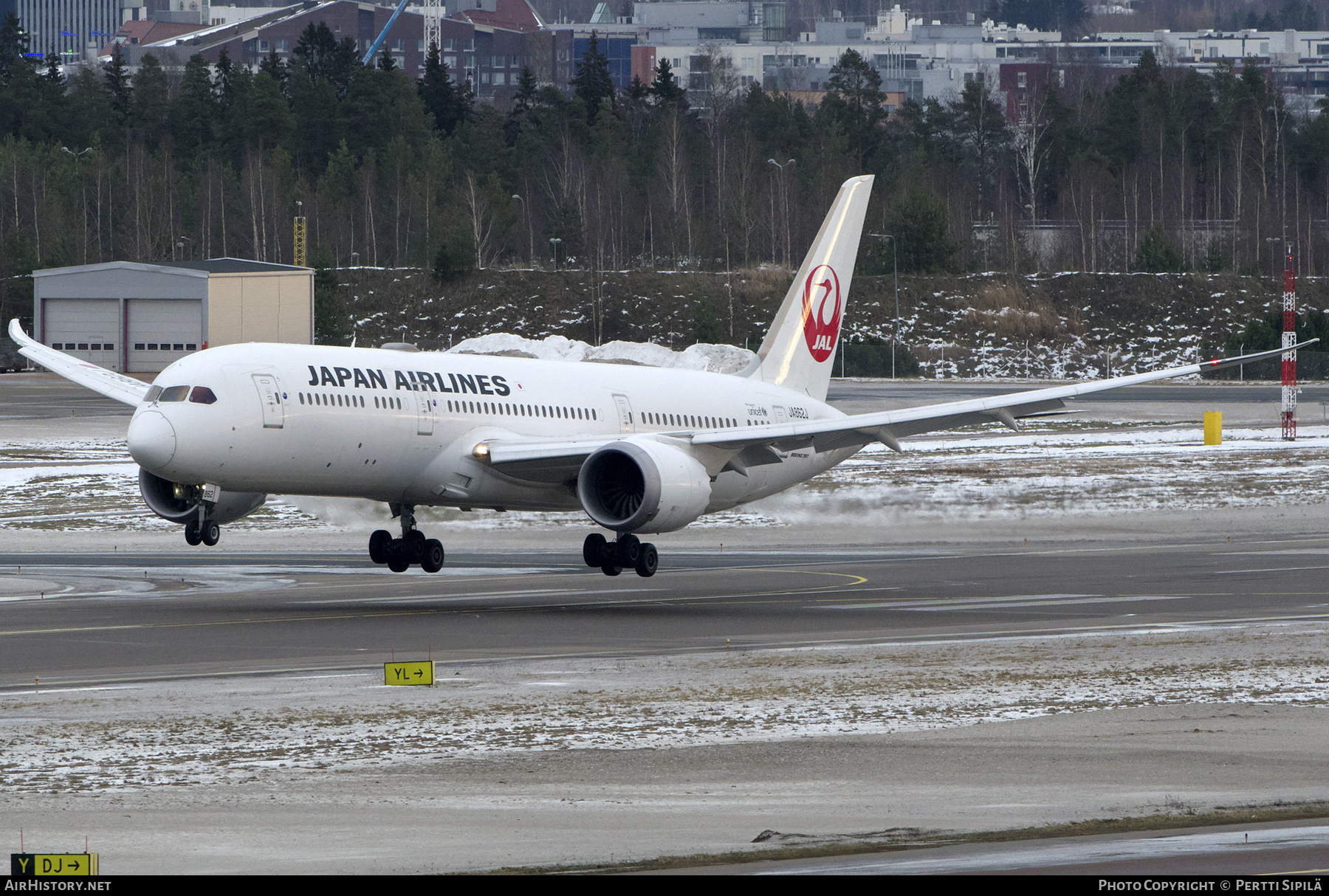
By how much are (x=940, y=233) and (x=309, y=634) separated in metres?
128

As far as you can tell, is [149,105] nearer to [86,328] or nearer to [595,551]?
[86,328]

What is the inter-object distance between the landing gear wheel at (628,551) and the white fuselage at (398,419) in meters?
1.86

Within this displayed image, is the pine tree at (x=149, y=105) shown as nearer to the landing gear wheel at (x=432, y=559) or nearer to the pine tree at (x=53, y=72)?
the pine tree at (x=53, y=72)

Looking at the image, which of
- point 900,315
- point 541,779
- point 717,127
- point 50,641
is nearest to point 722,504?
point 50,641

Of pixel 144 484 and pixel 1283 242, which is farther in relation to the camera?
pixel 1283 242

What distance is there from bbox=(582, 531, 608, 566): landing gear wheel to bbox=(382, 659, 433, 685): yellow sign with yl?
12872 mm

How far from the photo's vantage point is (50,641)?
90.5 ft

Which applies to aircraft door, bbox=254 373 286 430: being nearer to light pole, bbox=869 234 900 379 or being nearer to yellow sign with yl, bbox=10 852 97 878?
yellow sign with yl, bbox=10 852 97 878

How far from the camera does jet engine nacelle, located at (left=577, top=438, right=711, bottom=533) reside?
33906mm

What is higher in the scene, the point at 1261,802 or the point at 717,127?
the point at 717,127

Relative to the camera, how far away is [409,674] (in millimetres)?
23406

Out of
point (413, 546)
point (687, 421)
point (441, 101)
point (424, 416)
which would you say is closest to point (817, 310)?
point (687, 421)

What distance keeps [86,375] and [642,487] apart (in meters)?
15.1

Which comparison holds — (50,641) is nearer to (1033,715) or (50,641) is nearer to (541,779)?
(541,779)
